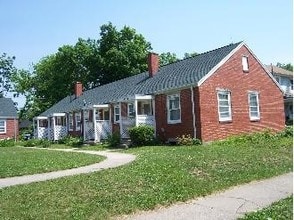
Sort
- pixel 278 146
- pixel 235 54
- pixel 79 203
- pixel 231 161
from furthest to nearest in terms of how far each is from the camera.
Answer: pixel 235 54, pixel 278 146, pixel 231 161, pixel 79 203

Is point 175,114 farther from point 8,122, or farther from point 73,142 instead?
point 8,122

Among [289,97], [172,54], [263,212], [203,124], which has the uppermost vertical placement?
[172,54]

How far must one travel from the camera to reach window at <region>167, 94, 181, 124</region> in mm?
24481

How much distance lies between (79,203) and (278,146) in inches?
491

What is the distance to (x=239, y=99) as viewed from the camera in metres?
26.0

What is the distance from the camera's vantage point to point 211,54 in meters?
27.2

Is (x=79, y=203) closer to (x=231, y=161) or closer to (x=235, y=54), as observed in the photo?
(x=231, y=161)

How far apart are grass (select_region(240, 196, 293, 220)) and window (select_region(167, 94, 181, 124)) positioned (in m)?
15.7

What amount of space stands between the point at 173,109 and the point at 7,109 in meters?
32.1

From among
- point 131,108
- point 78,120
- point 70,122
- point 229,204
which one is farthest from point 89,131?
point 229,204

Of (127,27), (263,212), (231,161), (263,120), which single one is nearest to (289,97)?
(263,120)

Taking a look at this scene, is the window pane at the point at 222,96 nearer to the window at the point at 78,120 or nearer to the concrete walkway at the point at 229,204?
the concrete walkway at the point at 229,204

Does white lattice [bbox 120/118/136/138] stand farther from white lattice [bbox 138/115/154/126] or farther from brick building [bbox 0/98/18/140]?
brick building [bbox 0/98/18/140]

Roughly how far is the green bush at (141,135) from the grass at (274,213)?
616 inches
